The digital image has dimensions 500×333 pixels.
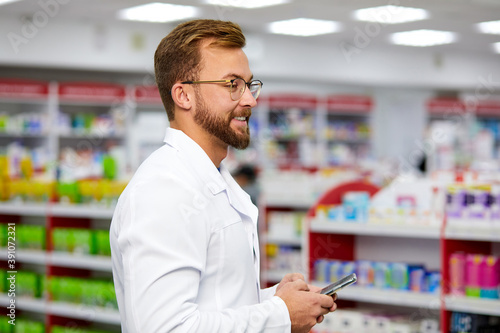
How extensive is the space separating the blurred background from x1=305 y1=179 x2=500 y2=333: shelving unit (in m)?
0.01

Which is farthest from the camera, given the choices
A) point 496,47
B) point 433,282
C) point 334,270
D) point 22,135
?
point 496,47

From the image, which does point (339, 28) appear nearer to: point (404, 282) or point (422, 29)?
point (422, 29)

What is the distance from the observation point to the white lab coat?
5.01 feet

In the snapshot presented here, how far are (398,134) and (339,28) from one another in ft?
14.9

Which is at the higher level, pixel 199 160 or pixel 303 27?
pixel 303 27

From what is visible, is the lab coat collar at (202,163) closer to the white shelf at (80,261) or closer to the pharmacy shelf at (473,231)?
the pharmacy shelf at (473,231)

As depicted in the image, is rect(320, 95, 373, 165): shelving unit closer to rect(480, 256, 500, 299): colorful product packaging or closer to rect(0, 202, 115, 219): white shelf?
rect(0, 202, 115, 219): white shelf

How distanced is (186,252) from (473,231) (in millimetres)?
2530

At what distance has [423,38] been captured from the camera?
39.4 feet

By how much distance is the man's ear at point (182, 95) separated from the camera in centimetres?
175

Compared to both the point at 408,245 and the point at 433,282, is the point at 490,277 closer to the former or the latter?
the point at 433,282

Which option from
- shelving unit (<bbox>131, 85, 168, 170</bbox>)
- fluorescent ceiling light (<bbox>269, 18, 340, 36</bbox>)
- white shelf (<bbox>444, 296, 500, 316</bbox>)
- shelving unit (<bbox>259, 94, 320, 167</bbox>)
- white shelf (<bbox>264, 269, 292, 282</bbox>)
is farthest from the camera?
shelving unit (<bbox>259, 94, 320, 167</bbox>)

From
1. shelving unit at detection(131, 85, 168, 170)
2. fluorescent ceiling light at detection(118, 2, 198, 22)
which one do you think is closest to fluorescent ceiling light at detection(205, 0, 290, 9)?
fluorescent ceiling light at detection(118, 2, 198, 22)
